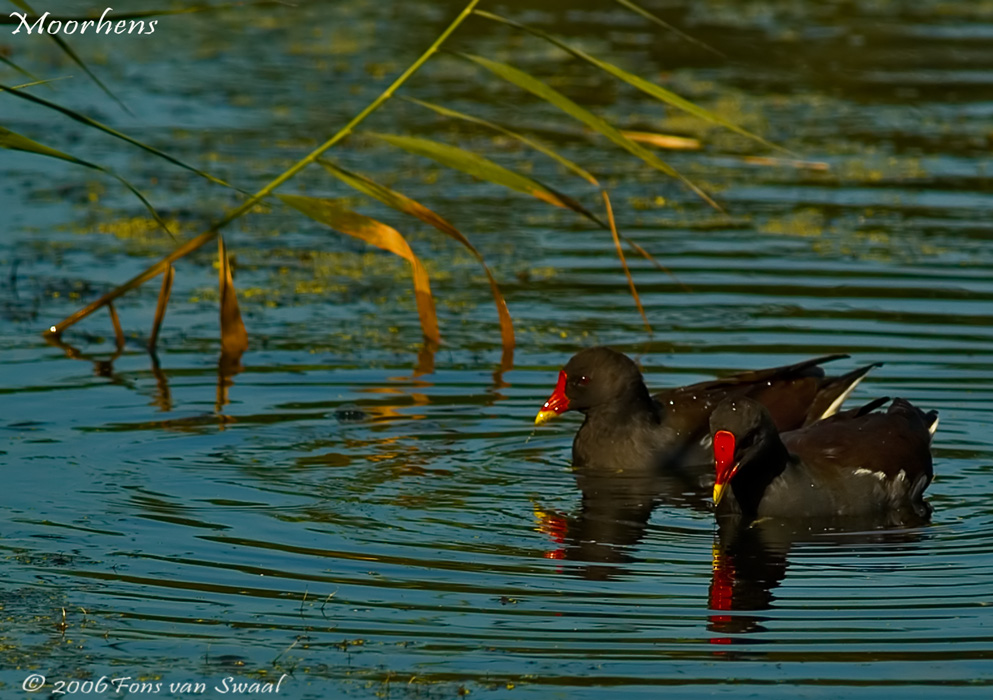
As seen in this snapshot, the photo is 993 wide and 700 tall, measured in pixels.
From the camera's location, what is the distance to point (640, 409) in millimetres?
8016

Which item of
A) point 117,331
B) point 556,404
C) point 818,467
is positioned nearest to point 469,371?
point 556,404

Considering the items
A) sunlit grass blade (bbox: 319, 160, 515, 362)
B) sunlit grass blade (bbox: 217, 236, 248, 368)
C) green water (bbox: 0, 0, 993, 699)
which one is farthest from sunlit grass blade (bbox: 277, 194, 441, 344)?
sunlit grass blade (bbox: 217, 236, 248, 368)

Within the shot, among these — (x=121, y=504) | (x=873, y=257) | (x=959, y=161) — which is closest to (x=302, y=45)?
(x=959, y=161)

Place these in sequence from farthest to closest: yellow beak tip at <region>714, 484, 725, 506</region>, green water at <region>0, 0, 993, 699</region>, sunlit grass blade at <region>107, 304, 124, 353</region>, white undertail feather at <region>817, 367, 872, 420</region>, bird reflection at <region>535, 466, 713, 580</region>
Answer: sunlit grass blade at <region>107, 304, 124, 353</region>, white undertail feather at <region>817, 367, 872, 420</region>, yellow beak tip at <region>714, 484, 725, 506</region>, bird reflection at <region>535, 466, 713, 580</region>, green water at <region>0, 0, 993, 699</region>

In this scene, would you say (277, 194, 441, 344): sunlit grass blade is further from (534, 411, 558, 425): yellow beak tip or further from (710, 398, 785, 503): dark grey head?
(710, 398, 785, 503): dark grey head

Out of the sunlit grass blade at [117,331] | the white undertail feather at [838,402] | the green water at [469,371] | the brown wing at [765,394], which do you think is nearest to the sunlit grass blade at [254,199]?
the sunlit grass blade at [117,331]

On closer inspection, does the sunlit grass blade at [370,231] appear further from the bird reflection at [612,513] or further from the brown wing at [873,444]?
the brown wing at [873,444]

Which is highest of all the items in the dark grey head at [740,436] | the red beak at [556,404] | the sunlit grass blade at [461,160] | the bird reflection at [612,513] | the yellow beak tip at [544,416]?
the sunlit grass blade at [461,160]

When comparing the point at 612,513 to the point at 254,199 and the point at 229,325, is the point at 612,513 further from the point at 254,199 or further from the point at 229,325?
the point at 229,325

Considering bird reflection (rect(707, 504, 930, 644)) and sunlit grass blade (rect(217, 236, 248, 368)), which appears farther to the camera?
sunlit grass blade (rect(217, 236, 248, 368))

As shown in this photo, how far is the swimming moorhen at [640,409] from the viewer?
26.0ft

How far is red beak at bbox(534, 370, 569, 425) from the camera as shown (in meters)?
7.97

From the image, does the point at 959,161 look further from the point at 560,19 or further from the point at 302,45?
the point at 302,45

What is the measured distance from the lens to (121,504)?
6840 mm
